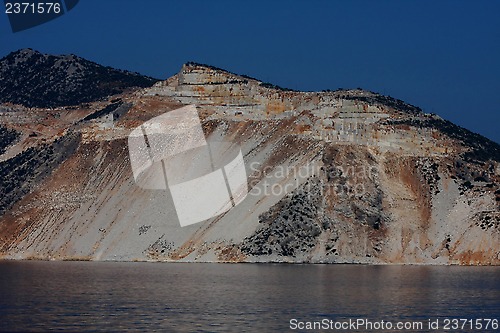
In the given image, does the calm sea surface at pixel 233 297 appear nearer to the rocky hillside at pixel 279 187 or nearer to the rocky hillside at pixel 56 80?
the rocky hillside at pixel 279 187

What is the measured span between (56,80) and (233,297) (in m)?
116

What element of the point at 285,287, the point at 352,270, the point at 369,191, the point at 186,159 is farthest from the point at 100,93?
the point at 285,287

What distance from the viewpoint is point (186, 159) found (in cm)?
11288

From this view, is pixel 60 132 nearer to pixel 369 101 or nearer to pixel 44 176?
pixel 44 176

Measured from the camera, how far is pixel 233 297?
6462 centimetres

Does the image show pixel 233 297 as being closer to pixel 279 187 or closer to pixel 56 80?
pixel 279 187

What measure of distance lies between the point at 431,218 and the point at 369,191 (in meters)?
6.55

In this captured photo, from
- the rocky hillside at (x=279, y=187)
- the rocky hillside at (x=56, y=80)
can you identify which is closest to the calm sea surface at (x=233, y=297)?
the rocky hillside at (x=279, y=187)

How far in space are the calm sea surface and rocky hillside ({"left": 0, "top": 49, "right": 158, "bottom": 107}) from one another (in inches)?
3064

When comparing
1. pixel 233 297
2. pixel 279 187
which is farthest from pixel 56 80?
pixel 233 297

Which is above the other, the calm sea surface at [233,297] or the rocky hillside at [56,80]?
the rocky hillside at [56,80]

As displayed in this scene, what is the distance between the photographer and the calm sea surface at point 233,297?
53188mm

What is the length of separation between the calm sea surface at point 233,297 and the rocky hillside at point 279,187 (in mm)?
5577

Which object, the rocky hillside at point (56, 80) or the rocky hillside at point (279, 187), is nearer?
the rocky hillside at point (279, 187)
